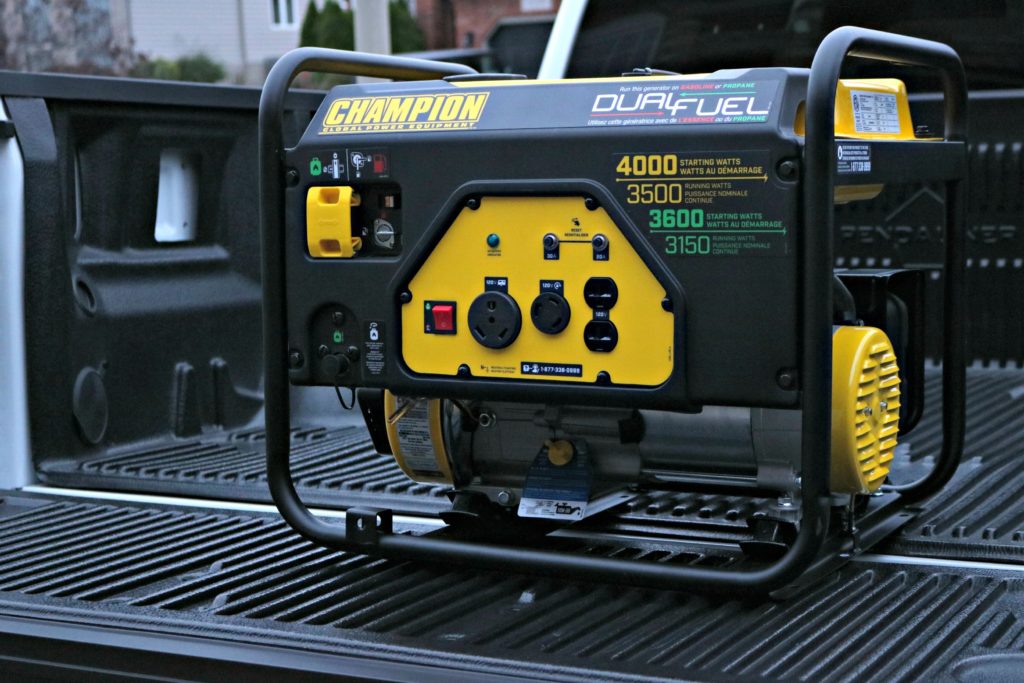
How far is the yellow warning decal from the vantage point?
2.30 meters

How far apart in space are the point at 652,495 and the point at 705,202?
37.7 inches

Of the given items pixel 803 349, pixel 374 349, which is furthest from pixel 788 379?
pixel 374 349

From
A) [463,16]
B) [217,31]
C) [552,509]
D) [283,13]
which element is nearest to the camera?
[552,509]

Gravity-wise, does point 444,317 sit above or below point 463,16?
below

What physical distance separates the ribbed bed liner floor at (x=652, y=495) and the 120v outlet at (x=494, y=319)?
0.58 meters

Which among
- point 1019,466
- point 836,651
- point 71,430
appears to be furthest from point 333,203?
point 1019,466

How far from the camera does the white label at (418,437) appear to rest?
8.40ft

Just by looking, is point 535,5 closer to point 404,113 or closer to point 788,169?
point 404,113

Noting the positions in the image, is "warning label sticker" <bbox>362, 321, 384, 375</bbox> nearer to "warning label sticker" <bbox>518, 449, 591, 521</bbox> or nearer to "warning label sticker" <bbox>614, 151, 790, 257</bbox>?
"warning label sticker" <bbox>518, 449, 591, 521</bbox>

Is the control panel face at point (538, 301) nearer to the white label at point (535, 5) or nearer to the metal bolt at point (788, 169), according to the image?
the metal bolt at point (788, 169)

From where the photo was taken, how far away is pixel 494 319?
7.46ft

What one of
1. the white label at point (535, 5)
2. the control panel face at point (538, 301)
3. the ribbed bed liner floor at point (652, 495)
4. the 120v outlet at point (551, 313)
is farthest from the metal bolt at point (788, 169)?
the white label at point (535, 5)

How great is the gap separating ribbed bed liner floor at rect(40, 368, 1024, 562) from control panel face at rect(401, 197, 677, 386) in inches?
21.4

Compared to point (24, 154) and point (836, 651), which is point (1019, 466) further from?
point (24, 154)
